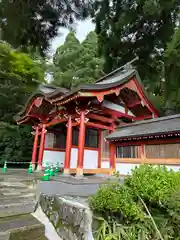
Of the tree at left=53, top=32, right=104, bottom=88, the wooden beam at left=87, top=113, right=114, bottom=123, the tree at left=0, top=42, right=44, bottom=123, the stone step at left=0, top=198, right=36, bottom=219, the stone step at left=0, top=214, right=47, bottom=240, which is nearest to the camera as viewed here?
the stone step at left=0, top=214, right=47, bottom=240

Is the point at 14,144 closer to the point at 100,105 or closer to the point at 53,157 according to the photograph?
the point at 53,157

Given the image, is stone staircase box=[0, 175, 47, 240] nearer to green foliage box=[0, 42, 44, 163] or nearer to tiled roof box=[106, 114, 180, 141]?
tiled roof box=[106, 114, 180, 141]

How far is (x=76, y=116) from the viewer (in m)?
8.20

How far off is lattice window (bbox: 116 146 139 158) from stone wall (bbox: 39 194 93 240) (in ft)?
13.7

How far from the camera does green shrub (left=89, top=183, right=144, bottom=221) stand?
3.34 m

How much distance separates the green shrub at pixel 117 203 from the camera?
3.34 meters

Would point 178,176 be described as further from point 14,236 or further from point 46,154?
point 46,154

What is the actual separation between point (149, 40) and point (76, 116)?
7.06 meters

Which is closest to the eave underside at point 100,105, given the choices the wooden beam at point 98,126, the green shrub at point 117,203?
the wooden beam at point 98,126

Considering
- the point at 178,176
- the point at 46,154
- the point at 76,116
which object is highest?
the point at 76,116

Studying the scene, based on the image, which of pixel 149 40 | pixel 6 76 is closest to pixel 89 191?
pixel 149 40

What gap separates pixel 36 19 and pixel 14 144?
12.3 meters

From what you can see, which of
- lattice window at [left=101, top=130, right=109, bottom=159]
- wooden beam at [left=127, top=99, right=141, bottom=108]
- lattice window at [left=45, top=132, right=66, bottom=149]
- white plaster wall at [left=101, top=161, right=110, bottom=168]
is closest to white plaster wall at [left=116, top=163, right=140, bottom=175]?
white plaster wall at [left=101, top=161, right=110, bottom=168]

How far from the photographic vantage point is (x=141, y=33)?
11492 millimetres
